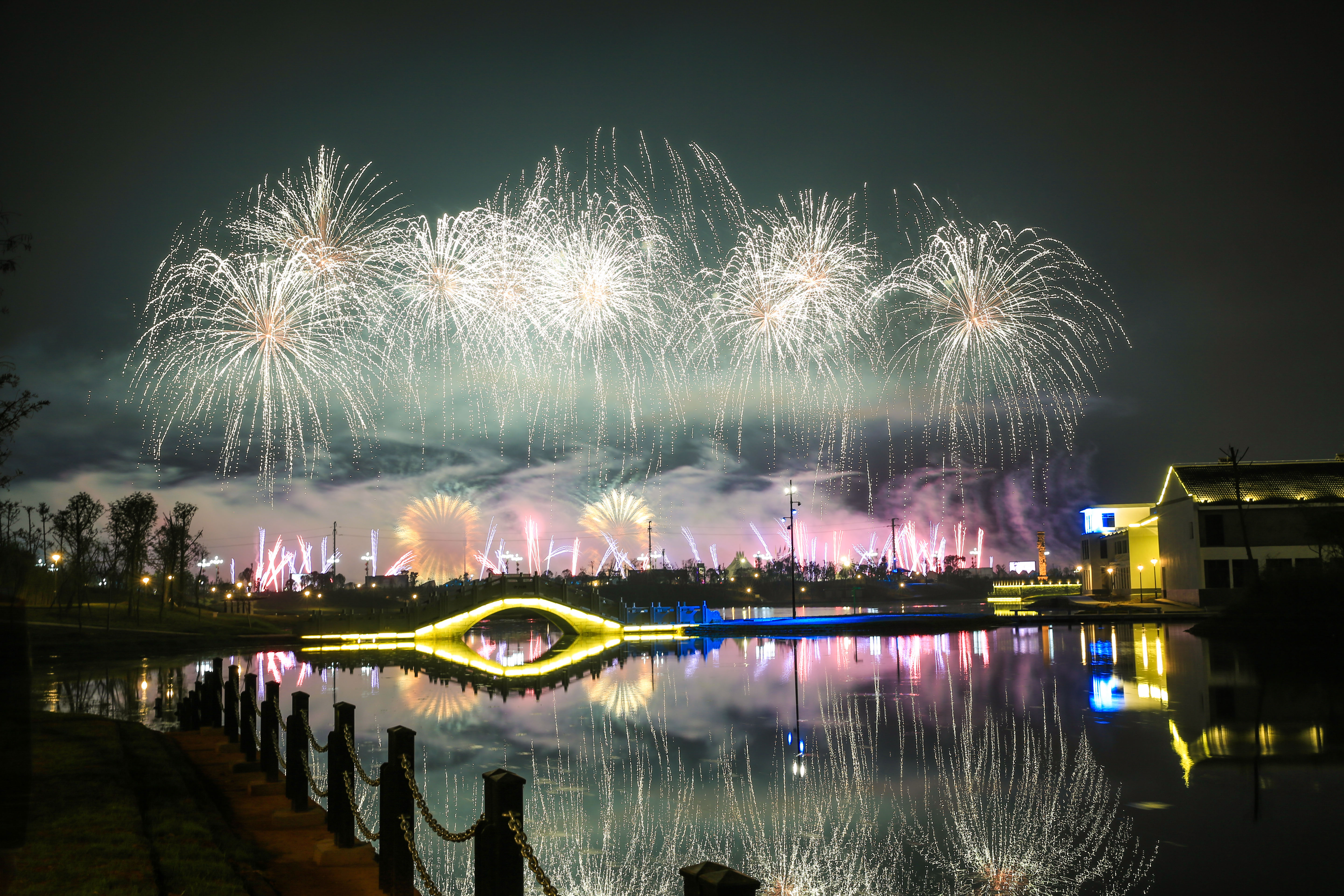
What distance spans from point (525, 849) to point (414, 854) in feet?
8.93

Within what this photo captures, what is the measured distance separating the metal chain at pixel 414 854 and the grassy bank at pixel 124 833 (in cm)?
145

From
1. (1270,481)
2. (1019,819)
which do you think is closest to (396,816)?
(1019,819)

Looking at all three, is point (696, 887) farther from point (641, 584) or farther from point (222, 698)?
point (641, 584)

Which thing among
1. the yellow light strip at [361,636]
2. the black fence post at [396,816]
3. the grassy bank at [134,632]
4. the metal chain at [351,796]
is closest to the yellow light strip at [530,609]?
the yellow light strip at [361,636]

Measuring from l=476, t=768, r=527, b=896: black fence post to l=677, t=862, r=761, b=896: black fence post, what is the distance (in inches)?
92.0

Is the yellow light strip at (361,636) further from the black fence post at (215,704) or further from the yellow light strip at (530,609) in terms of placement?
the black fence post at (215,704)

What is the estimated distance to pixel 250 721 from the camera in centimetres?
1596

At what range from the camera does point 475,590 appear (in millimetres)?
67812

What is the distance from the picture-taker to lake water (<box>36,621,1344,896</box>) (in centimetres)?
1236

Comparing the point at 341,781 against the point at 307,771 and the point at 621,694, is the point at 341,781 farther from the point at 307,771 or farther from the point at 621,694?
the point at 621,694

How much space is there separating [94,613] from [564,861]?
235 ft

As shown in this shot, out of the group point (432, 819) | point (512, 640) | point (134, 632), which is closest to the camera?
point (432, 819)

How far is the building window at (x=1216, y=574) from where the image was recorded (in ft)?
204

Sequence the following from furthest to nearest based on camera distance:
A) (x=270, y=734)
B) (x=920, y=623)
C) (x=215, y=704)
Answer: (x=920, y=623)
(x=215, y=704)
(x=270, y=734)
